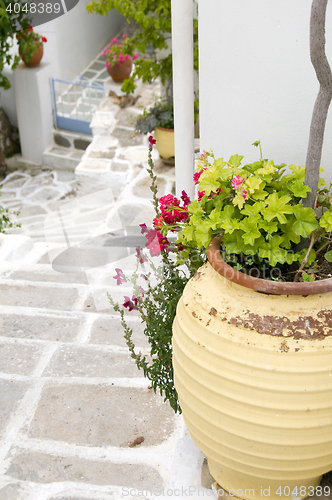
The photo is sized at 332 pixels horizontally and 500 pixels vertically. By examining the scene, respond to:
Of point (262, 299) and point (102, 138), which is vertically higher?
point (262, 299)

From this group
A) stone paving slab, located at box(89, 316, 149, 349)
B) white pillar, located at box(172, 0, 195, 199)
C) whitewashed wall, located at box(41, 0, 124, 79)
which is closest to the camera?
white pillar, located at box(172, 0, 195, 199)

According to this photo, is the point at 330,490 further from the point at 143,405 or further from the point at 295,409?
the point at 143,405

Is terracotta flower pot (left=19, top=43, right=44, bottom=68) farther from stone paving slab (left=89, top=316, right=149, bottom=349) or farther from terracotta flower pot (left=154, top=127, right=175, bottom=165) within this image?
stone paving slab (left=89, top=316, right=149, bottom=349)

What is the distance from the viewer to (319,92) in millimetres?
1280

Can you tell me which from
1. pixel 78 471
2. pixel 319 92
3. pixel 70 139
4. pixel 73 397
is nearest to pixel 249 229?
pixel 319 92

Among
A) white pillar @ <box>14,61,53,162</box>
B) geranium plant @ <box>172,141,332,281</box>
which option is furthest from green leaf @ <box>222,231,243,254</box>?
white pillar @ <box>14,61,53,162</box>

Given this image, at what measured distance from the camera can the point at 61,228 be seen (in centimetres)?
477

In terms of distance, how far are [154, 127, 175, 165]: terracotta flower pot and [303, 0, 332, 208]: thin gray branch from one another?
3.63 metres

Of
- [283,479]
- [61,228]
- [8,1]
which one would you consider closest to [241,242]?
[283,479]

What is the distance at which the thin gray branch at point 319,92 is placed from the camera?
3.89ft

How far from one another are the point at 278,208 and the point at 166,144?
12.4 feet

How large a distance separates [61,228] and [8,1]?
11.5 feet

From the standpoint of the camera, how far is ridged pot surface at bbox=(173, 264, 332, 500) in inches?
46.9

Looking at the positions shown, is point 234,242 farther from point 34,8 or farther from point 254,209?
point 34,8
